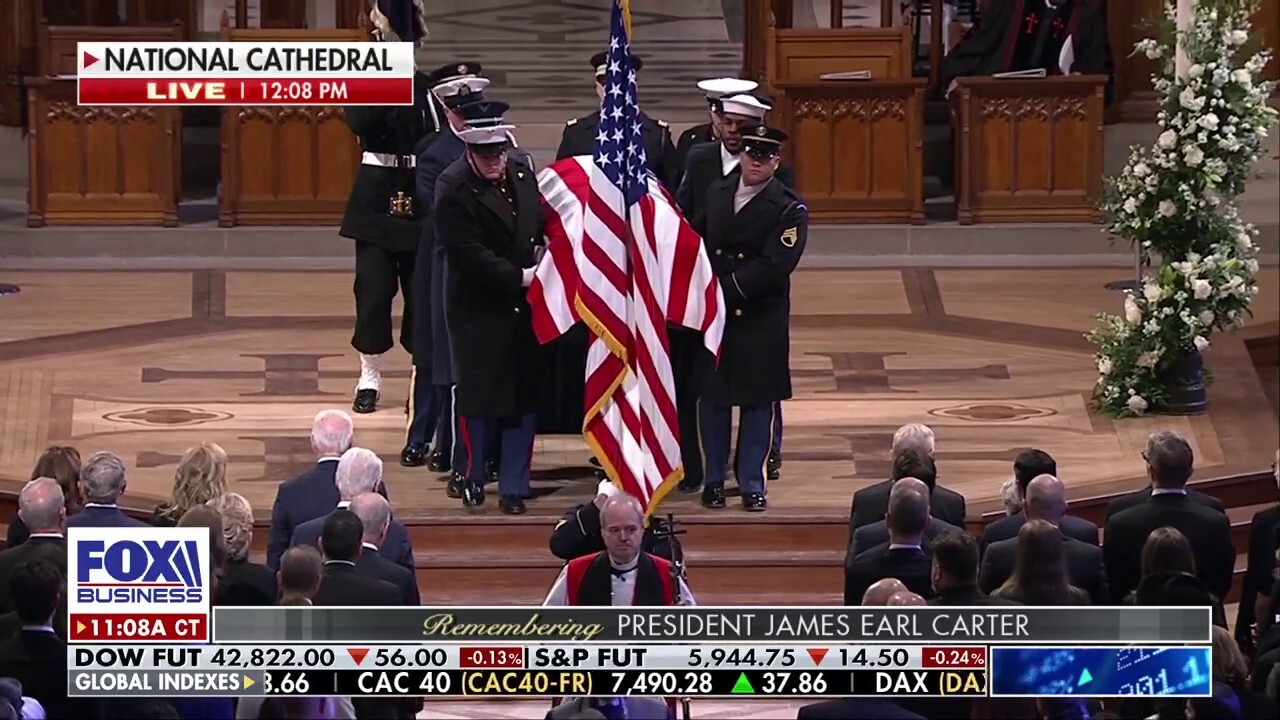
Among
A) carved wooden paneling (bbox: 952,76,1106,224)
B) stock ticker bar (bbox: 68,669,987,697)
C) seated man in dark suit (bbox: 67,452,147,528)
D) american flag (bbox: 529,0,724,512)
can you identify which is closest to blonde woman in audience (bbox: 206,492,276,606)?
stock ticker bar (bbox: 68,669,987,697)

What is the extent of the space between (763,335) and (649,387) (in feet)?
2.51

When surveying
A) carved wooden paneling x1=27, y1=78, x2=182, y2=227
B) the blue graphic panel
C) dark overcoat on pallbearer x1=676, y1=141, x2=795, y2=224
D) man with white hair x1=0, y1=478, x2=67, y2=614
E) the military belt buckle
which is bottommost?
the blue graphic panel

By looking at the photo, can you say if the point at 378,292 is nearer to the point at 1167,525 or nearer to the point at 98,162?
the point at 1167,525

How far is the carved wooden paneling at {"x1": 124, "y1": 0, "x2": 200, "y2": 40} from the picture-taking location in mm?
16750

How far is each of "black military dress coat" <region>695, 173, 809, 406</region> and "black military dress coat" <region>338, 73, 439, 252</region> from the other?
156 centimetres

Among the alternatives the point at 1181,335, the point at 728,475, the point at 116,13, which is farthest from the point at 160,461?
the point at 116,13

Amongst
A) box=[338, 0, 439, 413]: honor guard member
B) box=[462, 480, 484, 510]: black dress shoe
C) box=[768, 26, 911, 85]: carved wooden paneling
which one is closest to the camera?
box=[462, 480, 484, 510]: black dress shoe

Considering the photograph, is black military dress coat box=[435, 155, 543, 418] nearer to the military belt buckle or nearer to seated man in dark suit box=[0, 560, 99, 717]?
the military belt buckle

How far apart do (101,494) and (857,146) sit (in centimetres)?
777

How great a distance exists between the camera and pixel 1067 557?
8.99 m

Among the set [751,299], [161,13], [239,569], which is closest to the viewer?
[239,569]

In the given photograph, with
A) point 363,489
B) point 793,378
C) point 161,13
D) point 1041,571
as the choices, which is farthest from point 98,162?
point 1041,571

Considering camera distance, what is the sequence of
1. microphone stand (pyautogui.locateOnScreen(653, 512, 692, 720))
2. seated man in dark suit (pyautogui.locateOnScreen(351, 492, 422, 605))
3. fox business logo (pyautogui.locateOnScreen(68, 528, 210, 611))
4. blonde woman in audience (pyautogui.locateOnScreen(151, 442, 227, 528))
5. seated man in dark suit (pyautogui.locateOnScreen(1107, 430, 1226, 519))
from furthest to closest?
1. seated man in dark suit (pyautogui.locateOnScreen(1107, 430, 1226, 519))
2. blonde woman in audience (pyautogui.locateOnScreen(151, 442, 227, 528))
3. microphone stand (pyautogui.locateOnScreen(653, 512, 692, 720))
4. seated man in dark suit (pyautogui.locateOnScreen(351, 492, 422, 605))
5. fox business logo (pyautogui.locateOnScreen(68, 528, 210, 611))

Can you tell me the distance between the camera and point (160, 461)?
11773 mm
